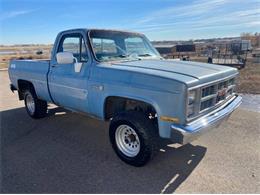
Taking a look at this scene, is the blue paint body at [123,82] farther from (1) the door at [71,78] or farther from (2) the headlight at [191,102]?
(2) the headlight at [191,102]

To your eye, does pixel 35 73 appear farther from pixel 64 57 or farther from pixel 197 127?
pixel 197 127

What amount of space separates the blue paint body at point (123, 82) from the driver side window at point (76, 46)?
12cm

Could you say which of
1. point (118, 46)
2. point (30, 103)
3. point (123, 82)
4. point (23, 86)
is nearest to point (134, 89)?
point (123, 82)

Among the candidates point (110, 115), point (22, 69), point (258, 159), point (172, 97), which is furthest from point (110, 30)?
point (258, 159)

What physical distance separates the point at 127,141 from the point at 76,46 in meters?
2.03

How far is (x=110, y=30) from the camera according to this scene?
4.59 m

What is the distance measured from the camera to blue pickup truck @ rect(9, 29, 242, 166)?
3.04 m

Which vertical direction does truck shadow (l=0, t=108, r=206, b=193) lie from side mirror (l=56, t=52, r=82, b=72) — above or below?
below

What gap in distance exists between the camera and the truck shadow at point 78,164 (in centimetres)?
308

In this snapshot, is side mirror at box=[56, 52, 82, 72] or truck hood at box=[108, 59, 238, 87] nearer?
truck hood at box=[108, 59, 238, 87]

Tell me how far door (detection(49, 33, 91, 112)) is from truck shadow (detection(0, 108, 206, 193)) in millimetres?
695

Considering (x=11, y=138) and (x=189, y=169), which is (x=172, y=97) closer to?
(x=189, y=169)

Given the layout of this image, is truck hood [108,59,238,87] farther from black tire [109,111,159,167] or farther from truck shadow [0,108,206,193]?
truck shadow [0,108,206,193]

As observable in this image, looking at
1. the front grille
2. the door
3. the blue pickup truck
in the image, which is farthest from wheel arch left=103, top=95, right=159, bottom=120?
the front grille
